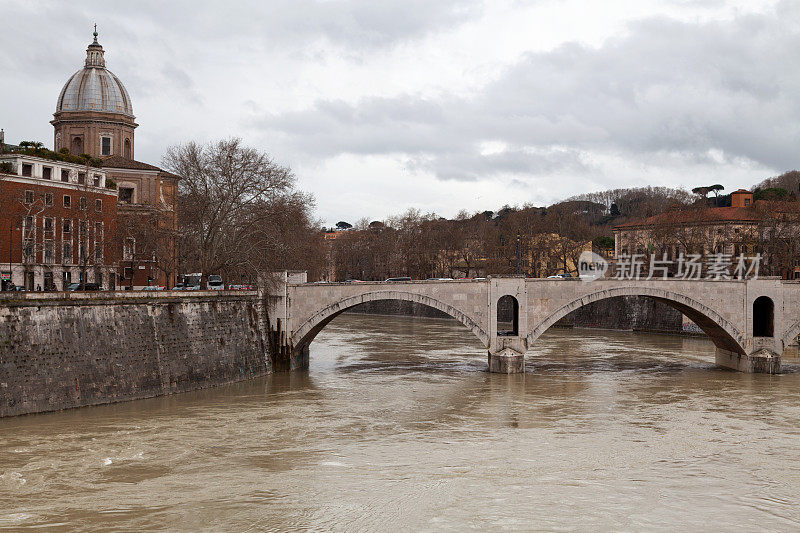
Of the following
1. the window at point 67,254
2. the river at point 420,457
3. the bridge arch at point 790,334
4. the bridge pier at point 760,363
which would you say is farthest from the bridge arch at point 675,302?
the window at point 67,254

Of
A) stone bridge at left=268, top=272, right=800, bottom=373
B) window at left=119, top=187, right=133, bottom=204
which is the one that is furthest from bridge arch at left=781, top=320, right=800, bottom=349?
window at left=119, top=187, right=133, bottom=204

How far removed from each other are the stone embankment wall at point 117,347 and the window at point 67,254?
33.7 ft

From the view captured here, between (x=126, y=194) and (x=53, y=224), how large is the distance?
8.55 m

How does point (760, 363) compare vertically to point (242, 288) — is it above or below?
below

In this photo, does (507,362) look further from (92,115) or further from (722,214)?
(722,214)

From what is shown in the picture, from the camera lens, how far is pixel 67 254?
119 ft

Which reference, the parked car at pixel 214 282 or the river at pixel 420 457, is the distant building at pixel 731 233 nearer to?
the river at pixel 420 457

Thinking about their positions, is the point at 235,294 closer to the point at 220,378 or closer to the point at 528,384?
the point at 220,378

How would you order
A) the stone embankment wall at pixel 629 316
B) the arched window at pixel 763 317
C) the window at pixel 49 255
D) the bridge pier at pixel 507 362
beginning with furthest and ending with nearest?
the stone embankment wall at pixel 629 316
the window at pixel 49 255
the arched window at pixel 763 317
the bridge pier at pixel 507 362

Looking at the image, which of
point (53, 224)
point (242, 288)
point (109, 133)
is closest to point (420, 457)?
point (242, 288)

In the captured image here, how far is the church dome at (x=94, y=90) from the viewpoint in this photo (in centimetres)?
4716

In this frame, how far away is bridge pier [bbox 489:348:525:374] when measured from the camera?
30.6 meters

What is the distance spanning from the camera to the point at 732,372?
106 ft

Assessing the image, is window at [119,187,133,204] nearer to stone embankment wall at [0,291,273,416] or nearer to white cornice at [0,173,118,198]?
white cornice at [0,173,118,198]
